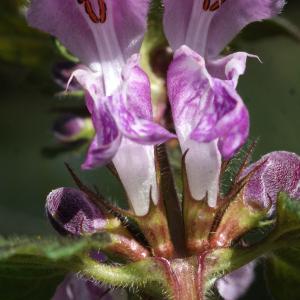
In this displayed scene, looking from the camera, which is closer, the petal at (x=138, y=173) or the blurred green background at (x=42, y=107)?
the petal at (x=138, y=173)

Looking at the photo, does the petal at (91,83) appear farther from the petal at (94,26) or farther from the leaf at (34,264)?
the leaf at (34,264)

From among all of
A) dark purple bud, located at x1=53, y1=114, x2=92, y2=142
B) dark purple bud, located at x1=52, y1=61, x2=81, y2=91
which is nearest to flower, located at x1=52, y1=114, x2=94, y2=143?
dark purple bud, located at x1=53, y1=114, x2=92, y2=142

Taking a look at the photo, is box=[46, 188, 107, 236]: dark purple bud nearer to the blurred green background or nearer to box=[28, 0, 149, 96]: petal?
box=[28, 0, 149, 96]: petal

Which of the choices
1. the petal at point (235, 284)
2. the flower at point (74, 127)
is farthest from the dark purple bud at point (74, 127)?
the petal at point (235, 284)

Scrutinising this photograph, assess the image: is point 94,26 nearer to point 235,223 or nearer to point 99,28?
point 99,28

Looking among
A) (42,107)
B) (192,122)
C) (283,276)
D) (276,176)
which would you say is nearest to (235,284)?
(283,276)

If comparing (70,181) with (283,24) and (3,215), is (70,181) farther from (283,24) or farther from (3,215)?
(283,24)

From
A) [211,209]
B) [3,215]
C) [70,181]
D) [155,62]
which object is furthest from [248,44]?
[3,215]
